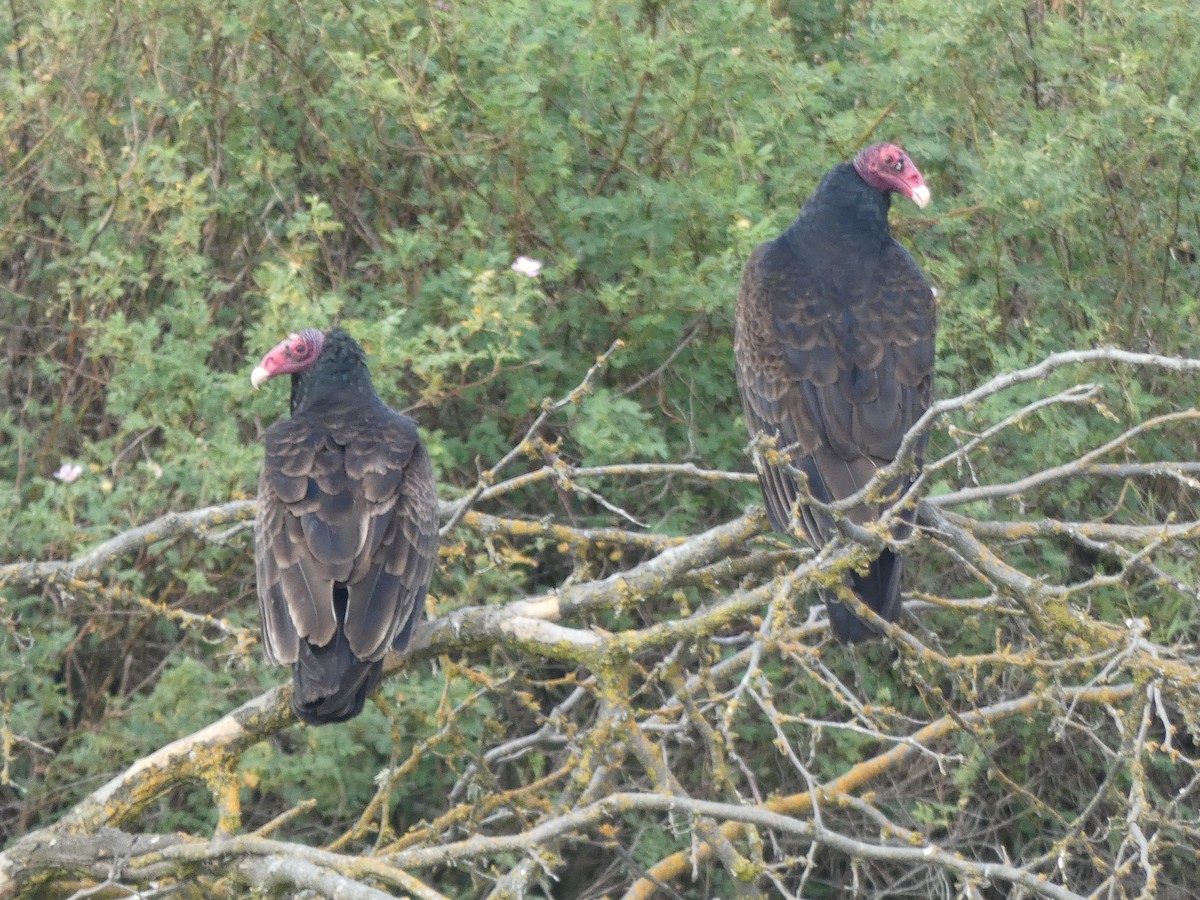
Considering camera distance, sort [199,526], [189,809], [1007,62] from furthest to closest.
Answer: [1007,62] < [189,809] < [199,526]

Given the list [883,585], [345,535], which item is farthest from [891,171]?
[345,535]

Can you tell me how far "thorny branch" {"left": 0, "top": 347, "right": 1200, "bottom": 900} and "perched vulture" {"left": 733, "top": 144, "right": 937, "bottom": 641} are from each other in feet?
0.43

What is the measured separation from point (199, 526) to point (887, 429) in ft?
5.06

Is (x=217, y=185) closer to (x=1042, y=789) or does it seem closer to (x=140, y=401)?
(x=140, y=401)

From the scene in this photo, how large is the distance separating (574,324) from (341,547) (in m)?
1.58

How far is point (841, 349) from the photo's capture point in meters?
3.97

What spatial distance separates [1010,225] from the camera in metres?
4.69

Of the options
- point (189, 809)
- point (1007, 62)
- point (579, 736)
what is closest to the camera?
point (579, 736)

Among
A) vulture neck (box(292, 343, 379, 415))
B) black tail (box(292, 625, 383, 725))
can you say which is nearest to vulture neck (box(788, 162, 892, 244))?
vulture neck (box(292, 343, 379, 415))

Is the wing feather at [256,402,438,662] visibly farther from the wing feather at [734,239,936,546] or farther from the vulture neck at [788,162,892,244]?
the vulture neck at [788,162,892,244]

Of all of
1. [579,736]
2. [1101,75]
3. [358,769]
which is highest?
[1101,75]

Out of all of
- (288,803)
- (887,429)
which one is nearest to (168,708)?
(288,803)

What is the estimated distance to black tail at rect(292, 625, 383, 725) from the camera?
10.8ft

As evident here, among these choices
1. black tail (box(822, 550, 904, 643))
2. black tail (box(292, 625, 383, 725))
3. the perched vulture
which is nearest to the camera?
black tail (box(292, 625, 383, 725))
